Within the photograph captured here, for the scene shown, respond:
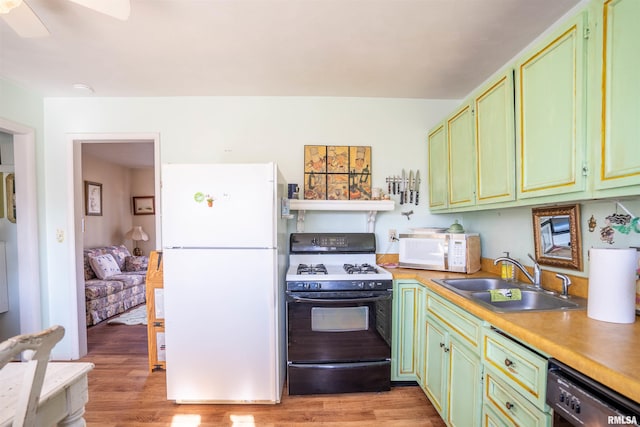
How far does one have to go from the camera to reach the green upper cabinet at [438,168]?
91.4 inches

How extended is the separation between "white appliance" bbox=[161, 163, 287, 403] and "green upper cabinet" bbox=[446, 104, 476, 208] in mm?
1338

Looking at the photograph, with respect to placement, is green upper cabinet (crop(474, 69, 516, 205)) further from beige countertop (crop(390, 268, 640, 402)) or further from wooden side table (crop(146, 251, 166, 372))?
wooden side table (crop(146, 251, 166, 372))

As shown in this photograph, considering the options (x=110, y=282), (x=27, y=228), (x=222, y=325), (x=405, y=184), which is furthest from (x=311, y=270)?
(x=110, y=282)

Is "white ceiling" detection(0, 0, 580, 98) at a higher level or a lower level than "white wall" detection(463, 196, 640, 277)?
higher

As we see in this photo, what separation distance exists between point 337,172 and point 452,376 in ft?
5.86

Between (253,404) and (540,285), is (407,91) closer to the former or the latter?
(540,285)

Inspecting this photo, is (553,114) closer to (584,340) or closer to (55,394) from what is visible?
(584,340)

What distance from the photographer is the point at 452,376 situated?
1.58m

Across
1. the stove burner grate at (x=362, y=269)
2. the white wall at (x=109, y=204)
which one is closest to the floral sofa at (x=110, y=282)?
the white wall at (x=109, y=204)

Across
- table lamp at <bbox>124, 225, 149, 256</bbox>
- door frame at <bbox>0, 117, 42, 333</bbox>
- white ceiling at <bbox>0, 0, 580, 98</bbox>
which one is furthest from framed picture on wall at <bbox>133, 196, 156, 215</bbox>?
white ceiling at <bbox>0, 0, 580, 98</bbox>

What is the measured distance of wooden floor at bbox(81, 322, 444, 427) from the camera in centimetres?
180

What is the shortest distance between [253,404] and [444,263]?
1742mm

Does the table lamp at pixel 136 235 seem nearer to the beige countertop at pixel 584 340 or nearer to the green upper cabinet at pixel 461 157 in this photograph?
the green upper cabinet at pixel 461 157

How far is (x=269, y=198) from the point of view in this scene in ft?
6.10
